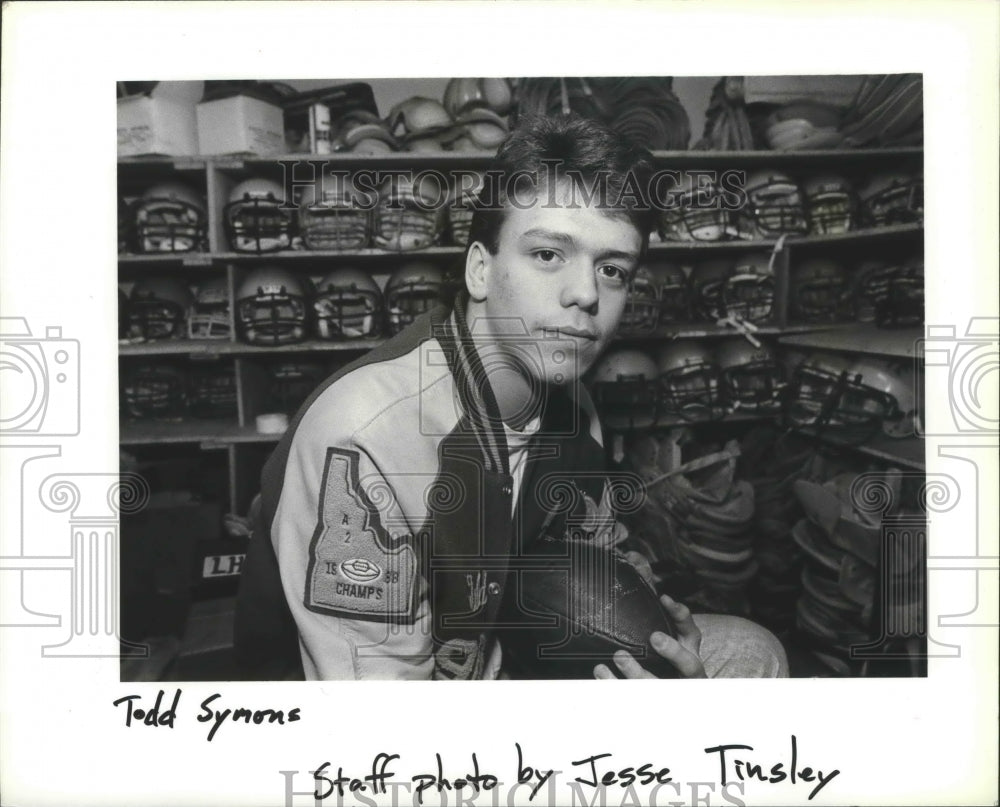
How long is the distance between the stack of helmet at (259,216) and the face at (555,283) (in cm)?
49

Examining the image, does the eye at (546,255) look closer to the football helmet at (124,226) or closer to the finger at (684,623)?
the finger at (684,623)

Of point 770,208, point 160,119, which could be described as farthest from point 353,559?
point 770,208

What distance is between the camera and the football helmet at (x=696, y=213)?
175 centimetres

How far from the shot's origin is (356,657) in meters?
1.68

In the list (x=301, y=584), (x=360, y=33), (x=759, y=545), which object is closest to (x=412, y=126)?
(x=360, y=33)

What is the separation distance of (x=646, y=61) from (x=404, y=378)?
3.16 ft

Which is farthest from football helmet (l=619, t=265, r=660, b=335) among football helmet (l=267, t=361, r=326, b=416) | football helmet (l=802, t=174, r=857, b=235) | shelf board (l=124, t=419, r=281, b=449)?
shelf board (l=124, t=419, r=281, b=449)

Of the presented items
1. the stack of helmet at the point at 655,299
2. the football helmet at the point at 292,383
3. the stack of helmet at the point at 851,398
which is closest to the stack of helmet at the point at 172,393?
the football helmet at the point at 292,383

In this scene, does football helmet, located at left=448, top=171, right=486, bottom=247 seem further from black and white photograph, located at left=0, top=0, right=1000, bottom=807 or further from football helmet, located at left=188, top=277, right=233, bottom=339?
football helmet, located at left=188, top=277, right=233, bottom=339

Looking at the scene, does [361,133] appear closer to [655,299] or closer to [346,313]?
[346,313]

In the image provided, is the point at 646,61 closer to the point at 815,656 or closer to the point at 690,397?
the point at 690,397

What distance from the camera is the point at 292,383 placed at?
176 cm

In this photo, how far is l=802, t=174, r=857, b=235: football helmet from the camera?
1.83 meters

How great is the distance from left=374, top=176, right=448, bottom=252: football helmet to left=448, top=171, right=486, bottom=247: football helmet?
0.8 inches
